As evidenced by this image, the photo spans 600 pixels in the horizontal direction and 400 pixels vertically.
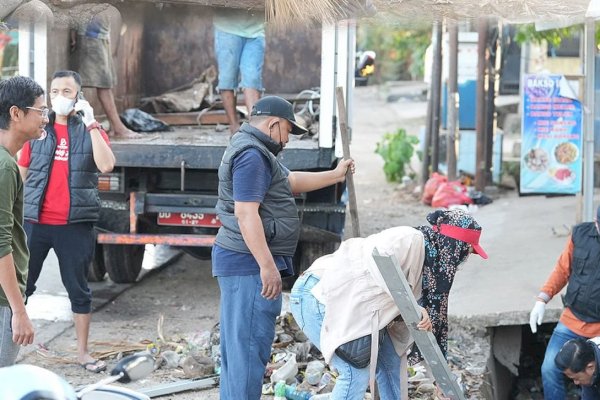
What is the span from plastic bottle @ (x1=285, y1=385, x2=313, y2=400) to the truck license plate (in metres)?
2.28

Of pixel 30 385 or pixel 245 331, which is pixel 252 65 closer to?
pixel 245 331

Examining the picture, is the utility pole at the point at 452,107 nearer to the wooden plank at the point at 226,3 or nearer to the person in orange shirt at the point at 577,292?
the person in orange shirt at the point at 577,292

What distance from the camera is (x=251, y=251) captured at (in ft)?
15.0

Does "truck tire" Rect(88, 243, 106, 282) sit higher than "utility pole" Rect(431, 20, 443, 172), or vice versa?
"utility pole" Rect(431, 20, 443, 172)

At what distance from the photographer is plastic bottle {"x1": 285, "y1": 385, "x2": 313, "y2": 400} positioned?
5.49m

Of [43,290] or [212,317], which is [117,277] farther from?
[212,317]

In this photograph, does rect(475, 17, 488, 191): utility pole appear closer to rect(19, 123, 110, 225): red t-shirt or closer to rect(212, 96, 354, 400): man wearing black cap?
rect(19, 123, 110, 225): red t-shirt

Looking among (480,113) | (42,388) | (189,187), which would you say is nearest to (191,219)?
(189,187)

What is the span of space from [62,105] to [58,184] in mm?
485

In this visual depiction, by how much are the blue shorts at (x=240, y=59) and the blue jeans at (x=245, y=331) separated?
3663 millimetres

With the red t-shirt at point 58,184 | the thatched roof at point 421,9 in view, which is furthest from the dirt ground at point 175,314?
the thatched roof at point 421,9

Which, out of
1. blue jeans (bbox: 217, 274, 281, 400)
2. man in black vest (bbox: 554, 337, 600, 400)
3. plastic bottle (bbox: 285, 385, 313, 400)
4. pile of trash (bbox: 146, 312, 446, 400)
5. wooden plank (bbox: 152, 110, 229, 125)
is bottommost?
plastic bottle (bbox: 285, 385, 313, 400)

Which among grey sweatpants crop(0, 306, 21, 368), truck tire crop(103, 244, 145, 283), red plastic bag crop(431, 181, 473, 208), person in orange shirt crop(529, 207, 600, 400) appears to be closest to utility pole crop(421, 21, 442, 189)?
red plastic bag crop(431, 181, 473, 208)

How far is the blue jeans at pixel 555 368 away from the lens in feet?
19.1
